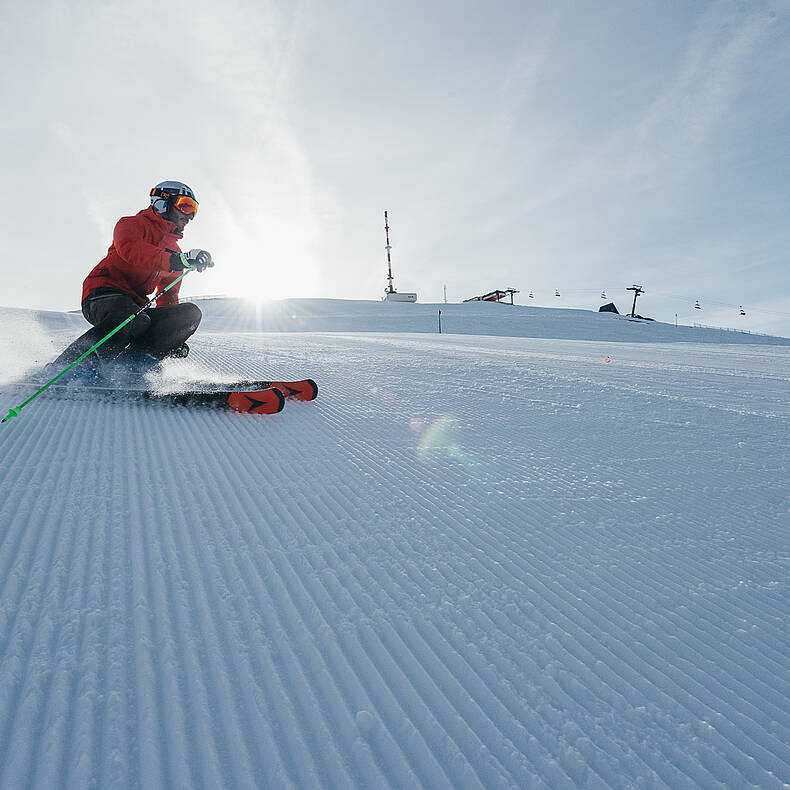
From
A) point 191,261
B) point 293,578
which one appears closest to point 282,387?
point 191,261

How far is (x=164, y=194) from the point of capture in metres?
5.23

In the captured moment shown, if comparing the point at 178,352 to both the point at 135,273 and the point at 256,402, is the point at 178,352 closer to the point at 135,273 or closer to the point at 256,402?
the point at 135,273

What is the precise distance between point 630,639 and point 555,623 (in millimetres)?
302

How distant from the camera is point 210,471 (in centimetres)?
326

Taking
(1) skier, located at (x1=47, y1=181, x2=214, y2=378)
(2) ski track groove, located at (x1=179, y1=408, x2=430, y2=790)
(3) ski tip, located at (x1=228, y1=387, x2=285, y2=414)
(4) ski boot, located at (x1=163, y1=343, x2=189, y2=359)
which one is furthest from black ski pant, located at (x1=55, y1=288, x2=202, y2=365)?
(2) ski track groove, located at (x1=179, y1=408, x2=430, y2=790)

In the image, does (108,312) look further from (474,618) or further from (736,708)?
(736,708)

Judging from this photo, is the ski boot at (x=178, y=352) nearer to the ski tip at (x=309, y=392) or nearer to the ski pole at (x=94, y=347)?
the ski pole at (x=94, y=347)

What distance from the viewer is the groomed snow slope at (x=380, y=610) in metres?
1.47

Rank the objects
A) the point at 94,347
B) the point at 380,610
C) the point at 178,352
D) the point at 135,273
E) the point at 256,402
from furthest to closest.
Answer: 1. the point at 178,352
2. the point at 135,273
3. the point at 94,347
4. the point at 256,402
5. the point at 380,610

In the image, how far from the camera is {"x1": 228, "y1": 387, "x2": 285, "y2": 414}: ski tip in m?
4.61

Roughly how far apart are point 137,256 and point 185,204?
765 mm

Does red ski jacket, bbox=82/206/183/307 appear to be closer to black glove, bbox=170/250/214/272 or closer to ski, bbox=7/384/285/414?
black glove, bbox=170/250/214/272

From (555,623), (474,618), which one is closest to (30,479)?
(474,618)

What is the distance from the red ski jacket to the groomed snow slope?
185 centimetres
